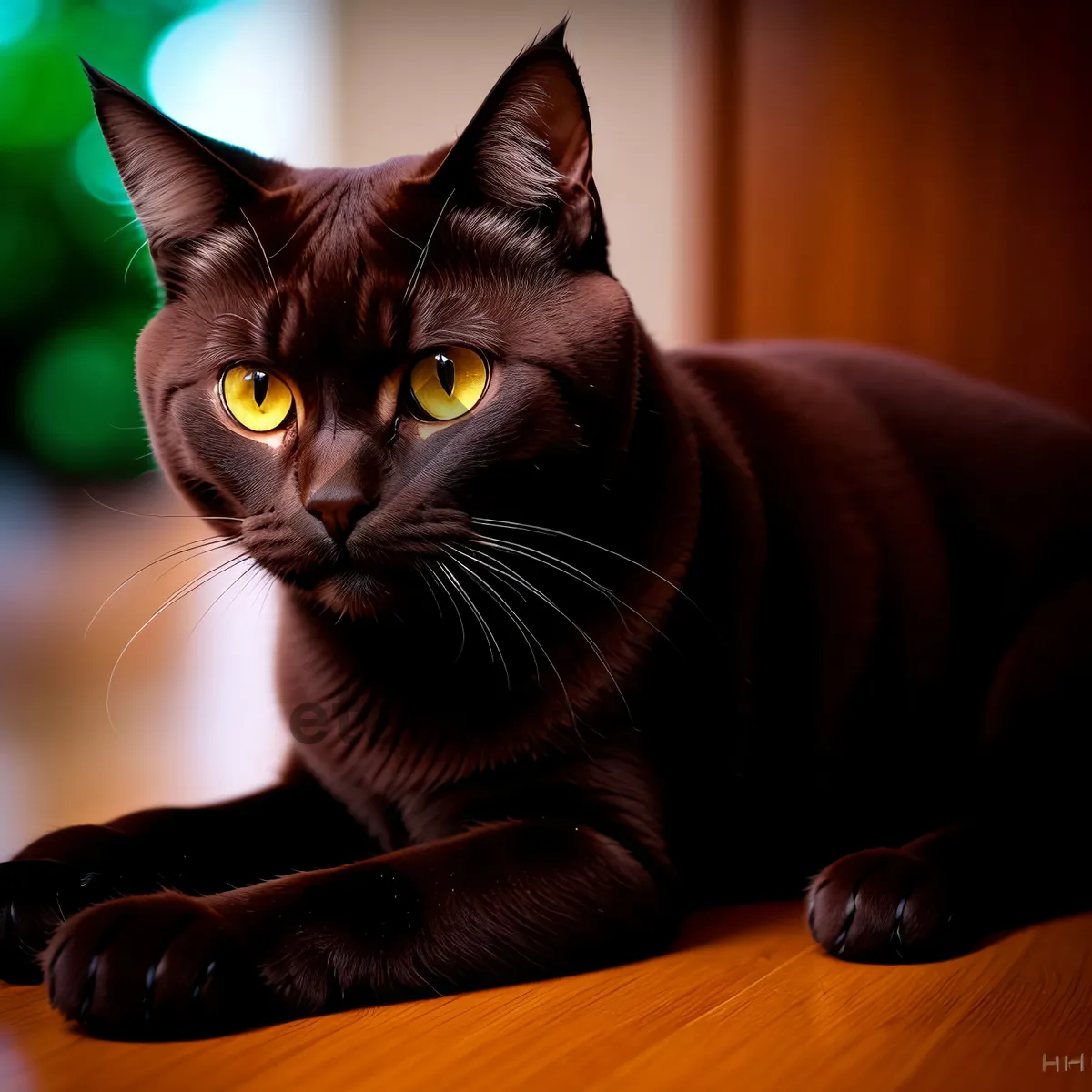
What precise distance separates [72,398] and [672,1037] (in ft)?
5.14

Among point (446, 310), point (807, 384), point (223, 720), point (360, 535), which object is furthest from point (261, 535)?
point (223, 720)

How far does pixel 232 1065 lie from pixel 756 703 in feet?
1.59

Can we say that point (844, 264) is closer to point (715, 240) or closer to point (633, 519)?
point (715, 240)

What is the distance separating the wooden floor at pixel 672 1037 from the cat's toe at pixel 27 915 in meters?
0.02

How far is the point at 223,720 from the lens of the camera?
62.0 inches

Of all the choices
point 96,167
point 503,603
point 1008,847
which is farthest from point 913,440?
point 96,167

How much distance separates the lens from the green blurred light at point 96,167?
3.05ft

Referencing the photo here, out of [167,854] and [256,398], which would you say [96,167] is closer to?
[256,398]

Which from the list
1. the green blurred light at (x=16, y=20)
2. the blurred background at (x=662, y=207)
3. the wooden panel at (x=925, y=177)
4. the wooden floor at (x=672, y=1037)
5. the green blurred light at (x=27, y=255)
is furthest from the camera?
the green blurred light at (x=27, y=255)

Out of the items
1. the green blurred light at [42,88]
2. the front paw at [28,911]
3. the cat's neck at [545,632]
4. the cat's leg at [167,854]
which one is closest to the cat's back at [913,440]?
the cat's neck at [545,632]

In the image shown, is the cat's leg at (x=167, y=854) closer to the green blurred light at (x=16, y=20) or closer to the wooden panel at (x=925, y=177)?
the green blurred light at (x=16, y=20)

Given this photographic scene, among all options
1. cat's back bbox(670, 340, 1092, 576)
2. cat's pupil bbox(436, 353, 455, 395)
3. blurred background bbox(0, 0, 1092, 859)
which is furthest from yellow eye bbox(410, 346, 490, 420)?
blurred background bbox(0, 0, 1092, 859)

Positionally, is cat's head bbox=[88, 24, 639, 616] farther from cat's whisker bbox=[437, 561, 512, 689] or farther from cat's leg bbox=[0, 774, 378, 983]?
cat's leg bbox=[0, 774, 378, 983]

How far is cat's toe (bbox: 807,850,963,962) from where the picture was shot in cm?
79
